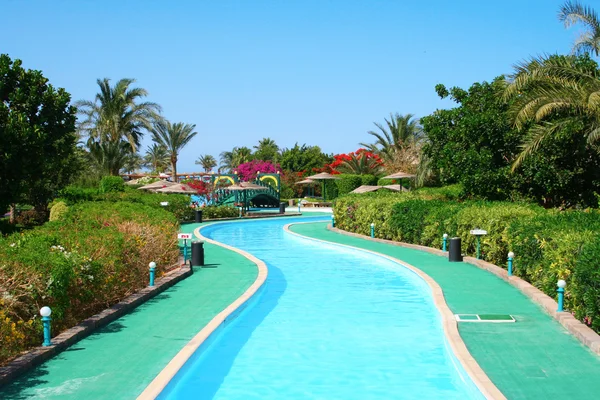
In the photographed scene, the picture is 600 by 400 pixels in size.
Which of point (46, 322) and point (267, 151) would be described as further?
point (267, 151)

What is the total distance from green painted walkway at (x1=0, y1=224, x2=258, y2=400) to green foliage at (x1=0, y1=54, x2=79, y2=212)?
30.9 ft

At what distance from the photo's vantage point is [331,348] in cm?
909

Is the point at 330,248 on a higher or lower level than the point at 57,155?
lower

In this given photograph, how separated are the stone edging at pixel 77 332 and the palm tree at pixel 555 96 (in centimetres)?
1107

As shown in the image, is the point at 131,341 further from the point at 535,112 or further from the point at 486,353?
the point at 535,112

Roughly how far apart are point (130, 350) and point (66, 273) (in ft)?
4.18

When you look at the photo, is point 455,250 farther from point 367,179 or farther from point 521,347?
point 367,179

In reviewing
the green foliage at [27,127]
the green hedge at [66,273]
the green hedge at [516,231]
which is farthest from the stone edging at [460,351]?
the green foliage at [27,127]

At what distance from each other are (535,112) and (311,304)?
9.79 meters

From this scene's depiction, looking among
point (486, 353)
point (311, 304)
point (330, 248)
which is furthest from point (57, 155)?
point (486, 353)

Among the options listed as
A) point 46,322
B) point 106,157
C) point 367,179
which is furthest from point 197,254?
point 367,179

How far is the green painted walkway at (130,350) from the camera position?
657cm

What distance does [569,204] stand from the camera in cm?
2161

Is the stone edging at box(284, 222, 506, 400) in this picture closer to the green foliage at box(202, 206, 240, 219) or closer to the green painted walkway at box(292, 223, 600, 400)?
the green painted walkway at box(292, 223, 600, 400)
